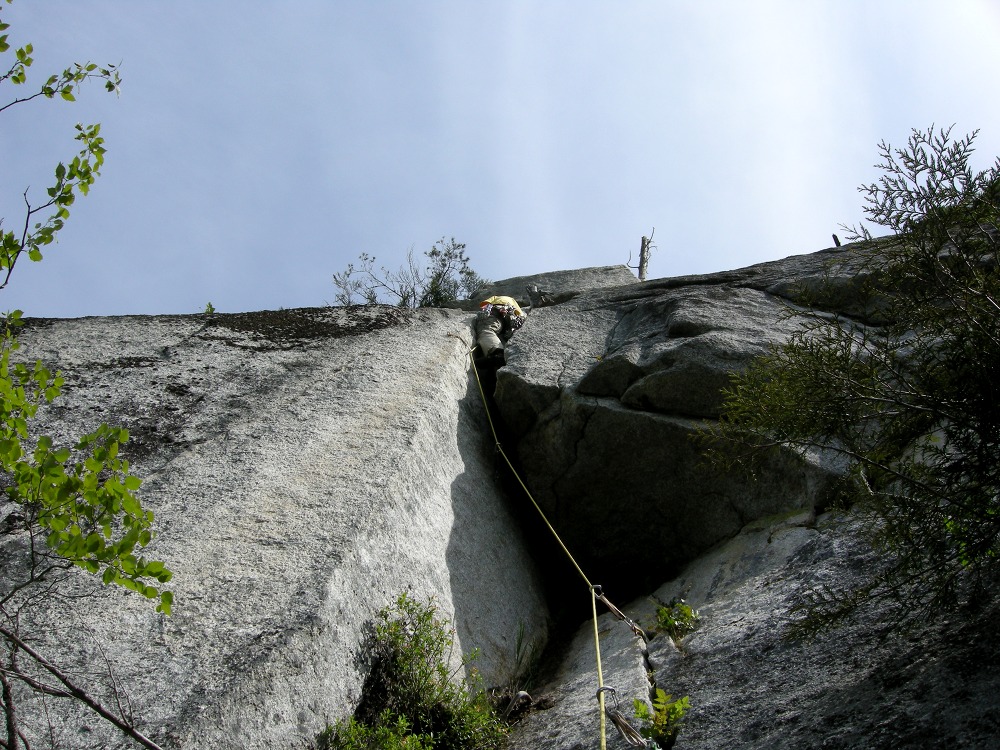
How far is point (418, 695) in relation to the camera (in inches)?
219

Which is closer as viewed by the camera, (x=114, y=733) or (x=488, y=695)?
(x=114, y=733)

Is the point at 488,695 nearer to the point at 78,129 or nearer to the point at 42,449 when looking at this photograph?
the point at 42,449

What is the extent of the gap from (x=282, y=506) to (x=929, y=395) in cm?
416

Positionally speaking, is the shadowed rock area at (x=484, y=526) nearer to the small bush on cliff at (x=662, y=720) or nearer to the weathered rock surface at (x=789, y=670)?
the weathered rock surface at (x=789, y=670)

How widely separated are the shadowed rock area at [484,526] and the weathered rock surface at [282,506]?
19 mm

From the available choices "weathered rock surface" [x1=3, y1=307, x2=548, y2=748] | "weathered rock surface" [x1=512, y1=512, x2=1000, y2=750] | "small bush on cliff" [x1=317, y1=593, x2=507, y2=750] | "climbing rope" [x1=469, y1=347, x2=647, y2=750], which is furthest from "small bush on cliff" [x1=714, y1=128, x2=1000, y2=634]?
"weathered rock surface" [x1=3, y1=307, x2=548, y2=748]

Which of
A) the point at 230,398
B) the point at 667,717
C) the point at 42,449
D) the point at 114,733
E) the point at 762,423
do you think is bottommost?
the point at 667,717

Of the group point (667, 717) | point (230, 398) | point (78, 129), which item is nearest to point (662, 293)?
point (230, 398)

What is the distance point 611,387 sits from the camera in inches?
332

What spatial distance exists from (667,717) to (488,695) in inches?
65.9

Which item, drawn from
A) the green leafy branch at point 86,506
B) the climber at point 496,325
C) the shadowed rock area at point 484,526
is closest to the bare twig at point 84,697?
the green leafy branch at point 86,506

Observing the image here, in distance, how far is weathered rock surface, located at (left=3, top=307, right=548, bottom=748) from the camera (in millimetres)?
4887

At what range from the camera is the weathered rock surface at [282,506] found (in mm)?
4887

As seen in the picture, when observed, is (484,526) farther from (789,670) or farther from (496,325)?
(496,325)
